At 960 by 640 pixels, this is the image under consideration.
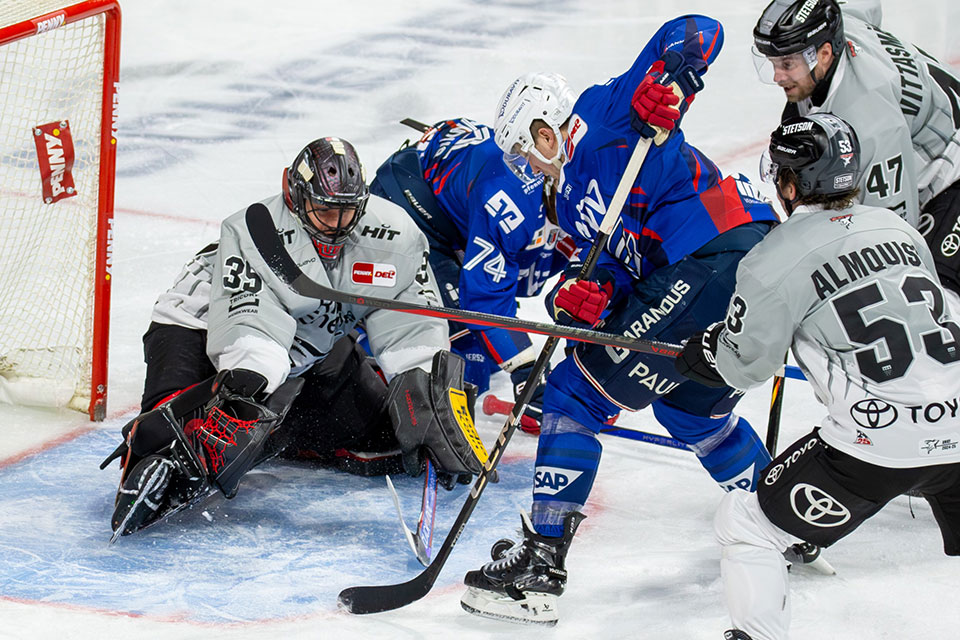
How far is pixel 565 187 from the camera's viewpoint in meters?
3.12

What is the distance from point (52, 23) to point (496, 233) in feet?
5.08

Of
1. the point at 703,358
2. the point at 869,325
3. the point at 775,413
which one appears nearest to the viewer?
the point at 869,325

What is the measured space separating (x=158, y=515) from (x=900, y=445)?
6.38 feet

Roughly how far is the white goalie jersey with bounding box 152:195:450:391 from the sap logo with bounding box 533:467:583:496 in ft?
2.37

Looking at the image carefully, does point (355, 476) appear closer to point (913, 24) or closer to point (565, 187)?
point (565, 187)

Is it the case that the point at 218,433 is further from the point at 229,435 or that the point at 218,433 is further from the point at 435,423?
the point at 435,423

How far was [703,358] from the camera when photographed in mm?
2586

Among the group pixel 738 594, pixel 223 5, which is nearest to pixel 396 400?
pixel 738 594

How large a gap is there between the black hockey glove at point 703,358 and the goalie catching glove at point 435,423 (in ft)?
3.19

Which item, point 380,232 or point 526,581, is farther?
point 380,232

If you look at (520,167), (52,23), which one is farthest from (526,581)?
(52,23)

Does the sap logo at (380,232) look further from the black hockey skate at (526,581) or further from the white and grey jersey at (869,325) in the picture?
the white and grey jersey at (869,325)

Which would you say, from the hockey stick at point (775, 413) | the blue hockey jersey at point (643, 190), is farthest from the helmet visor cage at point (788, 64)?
the hockey stick at point (775, 413)

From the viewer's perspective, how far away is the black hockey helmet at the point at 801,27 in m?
2.92
